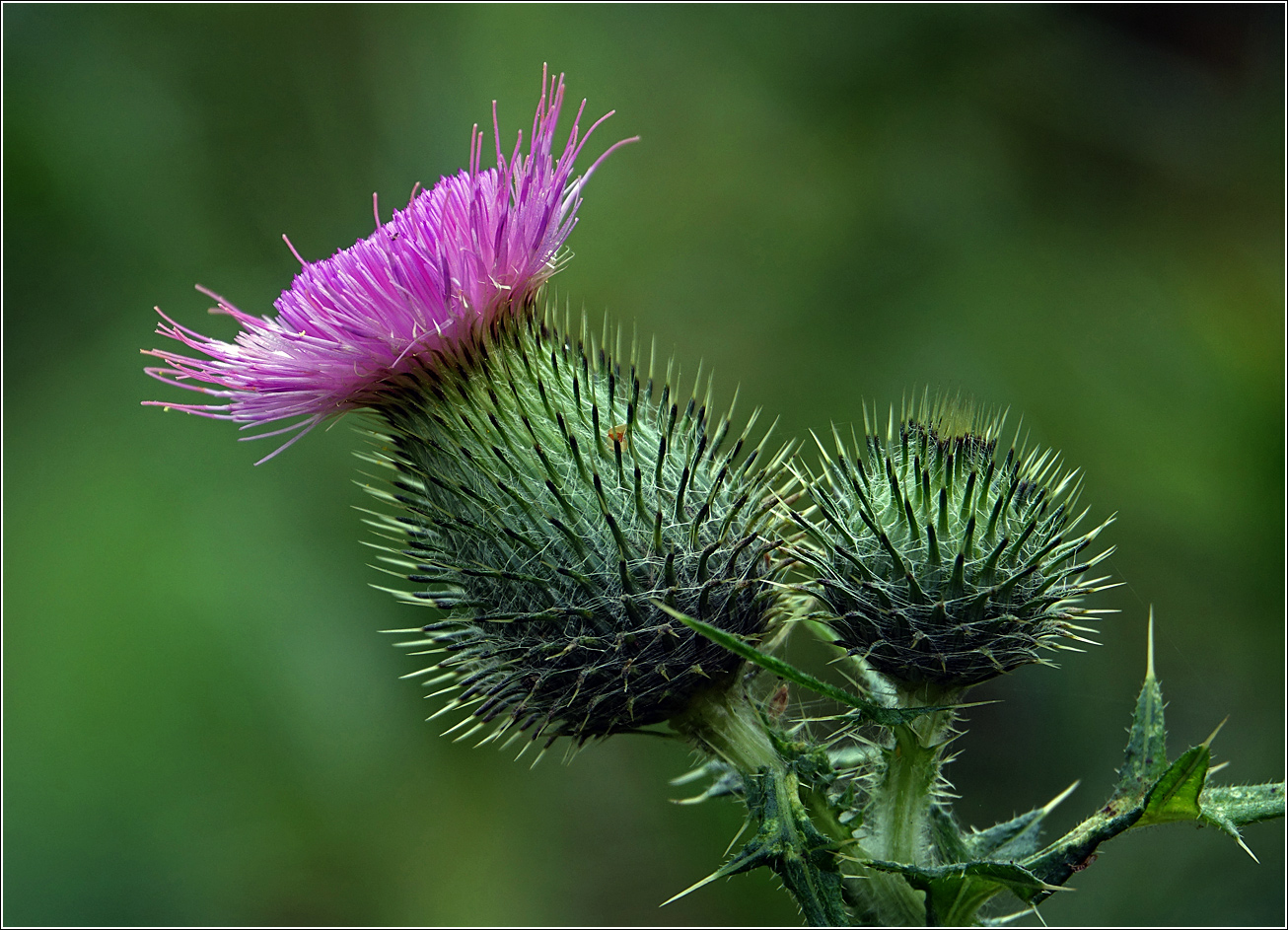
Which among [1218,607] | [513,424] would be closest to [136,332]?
[513,424]

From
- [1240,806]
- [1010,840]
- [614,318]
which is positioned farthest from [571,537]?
[614,318]

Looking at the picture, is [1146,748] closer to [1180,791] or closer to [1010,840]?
[1180,791]

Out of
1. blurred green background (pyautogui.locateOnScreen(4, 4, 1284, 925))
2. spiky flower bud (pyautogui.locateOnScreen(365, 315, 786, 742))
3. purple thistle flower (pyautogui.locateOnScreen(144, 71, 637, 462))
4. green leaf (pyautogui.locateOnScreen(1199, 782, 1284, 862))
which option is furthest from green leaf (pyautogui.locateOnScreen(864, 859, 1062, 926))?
blurred green background (pyautogui.locateOnScreen(4, 4, 1284, 925))

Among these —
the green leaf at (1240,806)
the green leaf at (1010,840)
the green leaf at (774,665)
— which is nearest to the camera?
the green leaf at (774,665)

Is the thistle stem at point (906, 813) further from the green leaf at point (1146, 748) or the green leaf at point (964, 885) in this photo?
the green leaf at point (1146, 748)

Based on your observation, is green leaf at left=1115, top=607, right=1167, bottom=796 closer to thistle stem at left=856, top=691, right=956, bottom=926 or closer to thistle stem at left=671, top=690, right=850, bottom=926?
thistle stem at left=856, top=691, right=956, bottom=926

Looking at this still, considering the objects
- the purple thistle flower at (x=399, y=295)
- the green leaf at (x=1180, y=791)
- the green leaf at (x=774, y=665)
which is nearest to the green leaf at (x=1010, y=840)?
the green leaf at (x=1180, y=791)
